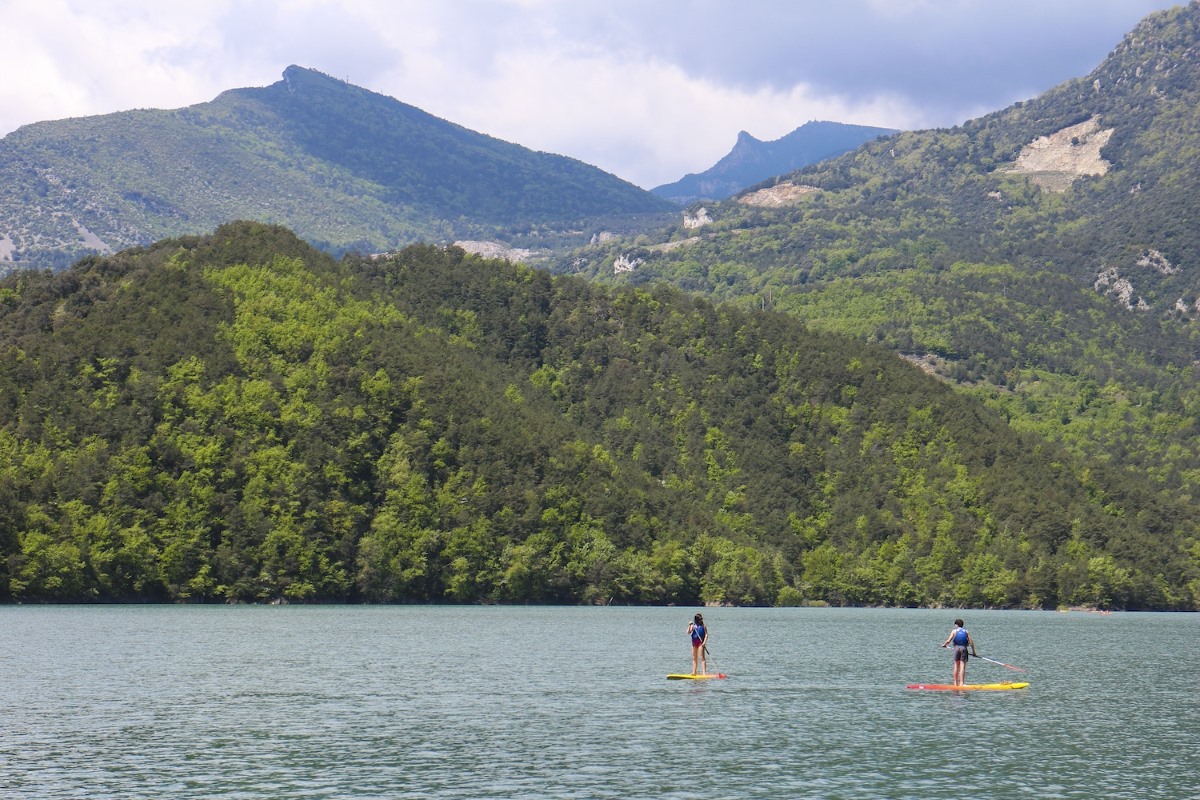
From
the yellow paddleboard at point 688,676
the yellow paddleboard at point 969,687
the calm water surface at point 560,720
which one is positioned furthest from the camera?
the yellow paddleboard at point 688,676

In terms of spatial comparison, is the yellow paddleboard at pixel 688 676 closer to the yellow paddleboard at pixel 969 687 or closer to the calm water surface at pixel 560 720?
the calm water surface at pixel 560 720

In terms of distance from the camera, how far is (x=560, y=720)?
63.1m

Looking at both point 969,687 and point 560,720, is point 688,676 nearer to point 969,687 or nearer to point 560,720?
point 969,687

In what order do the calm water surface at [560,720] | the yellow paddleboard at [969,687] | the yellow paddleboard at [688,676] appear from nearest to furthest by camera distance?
the calm water surface at [560,720], the yellow paddleboard at [969,687], the yellow paddleboard at [688,676]

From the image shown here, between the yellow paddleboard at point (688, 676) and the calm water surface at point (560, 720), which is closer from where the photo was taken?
the calm water surface at point (560, 720)

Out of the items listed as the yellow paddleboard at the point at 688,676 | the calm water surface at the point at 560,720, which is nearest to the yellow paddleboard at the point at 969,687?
the calm water surface at the point at 560,720

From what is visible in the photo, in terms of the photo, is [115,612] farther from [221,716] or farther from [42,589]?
[221,716]

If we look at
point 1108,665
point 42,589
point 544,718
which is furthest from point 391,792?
point 42,589

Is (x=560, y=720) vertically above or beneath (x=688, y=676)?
beneath

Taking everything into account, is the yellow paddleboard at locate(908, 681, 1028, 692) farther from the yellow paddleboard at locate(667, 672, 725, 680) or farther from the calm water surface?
the yellow paddleboard at locate(667, 672, 725, 680)

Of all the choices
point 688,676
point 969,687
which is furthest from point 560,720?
point 969,687

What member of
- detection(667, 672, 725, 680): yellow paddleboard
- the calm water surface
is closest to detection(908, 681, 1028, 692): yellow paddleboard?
the calm water surface

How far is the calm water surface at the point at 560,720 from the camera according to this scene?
159 ft

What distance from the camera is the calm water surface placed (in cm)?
4841
